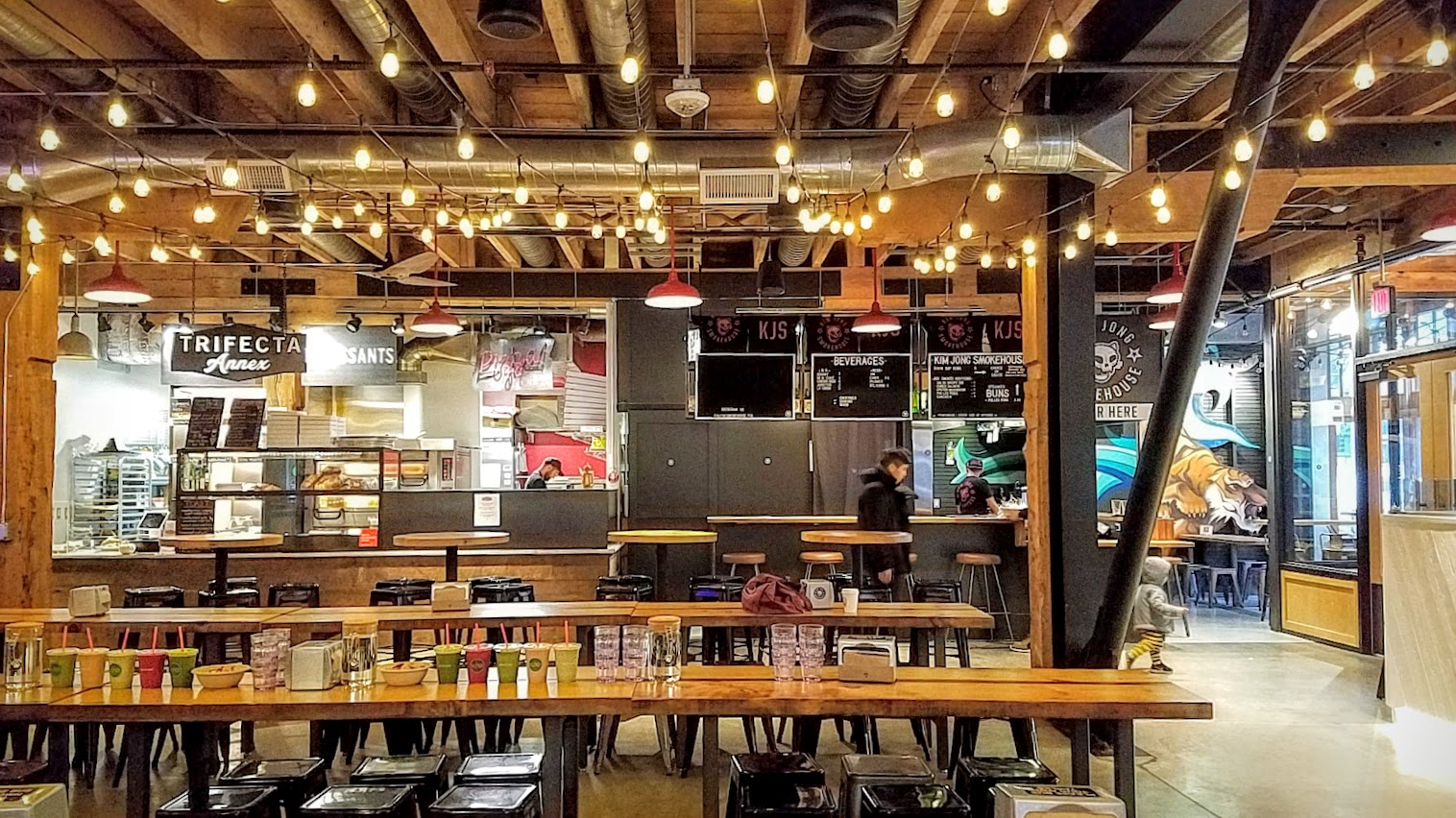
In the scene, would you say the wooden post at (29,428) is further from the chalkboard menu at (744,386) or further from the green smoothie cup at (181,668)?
the chalkboard menu at (744,386)

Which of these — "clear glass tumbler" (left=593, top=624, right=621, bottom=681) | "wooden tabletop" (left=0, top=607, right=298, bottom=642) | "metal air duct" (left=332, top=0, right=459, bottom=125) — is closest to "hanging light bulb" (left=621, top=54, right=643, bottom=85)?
"metal air duct" (left=332, top=0, right=459, bottom=125)

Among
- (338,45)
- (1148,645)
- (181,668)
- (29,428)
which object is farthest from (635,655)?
(29,428)

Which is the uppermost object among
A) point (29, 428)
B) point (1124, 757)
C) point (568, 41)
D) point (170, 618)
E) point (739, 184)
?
point (568, 41)

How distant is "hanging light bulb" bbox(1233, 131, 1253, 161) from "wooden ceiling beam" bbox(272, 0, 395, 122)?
421 centimetres

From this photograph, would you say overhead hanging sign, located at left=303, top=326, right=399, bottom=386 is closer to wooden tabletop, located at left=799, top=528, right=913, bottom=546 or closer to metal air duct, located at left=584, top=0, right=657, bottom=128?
wooden tabletop, located at left=799, top=528, right=913, bottom=546

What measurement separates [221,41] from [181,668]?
3413 millimetres

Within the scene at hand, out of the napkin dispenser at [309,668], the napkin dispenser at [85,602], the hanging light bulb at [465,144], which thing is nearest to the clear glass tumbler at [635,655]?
the napkin dispenser at [309,668]

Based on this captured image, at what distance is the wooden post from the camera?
6734mm

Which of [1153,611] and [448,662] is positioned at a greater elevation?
[448,662]

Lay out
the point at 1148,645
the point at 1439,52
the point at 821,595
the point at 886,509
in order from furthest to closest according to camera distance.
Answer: the point at 886,509, the point at 1148,645, the point at 821,595, the point at 1439,52

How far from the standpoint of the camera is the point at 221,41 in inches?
213

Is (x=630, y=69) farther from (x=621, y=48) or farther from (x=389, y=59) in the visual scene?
(x=389, y=59)

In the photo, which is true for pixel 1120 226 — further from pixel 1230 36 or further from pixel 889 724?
pixel 889 724

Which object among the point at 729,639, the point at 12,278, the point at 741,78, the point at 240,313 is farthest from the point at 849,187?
the point at 240,313
